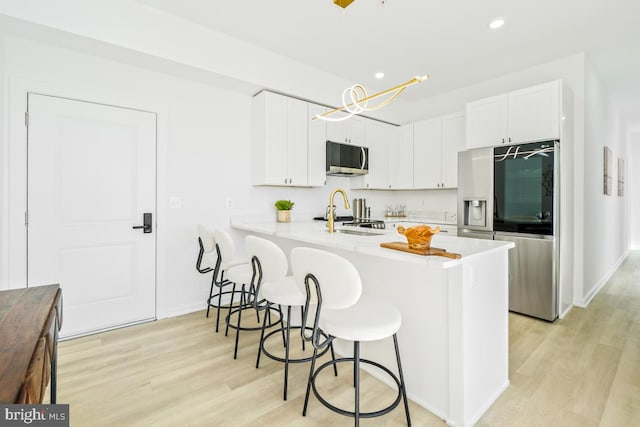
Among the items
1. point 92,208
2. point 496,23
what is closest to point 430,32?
point 496,23

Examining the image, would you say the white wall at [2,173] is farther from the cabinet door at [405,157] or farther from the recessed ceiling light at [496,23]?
the cabinet door at [405,157]

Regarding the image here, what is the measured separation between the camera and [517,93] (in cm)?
326

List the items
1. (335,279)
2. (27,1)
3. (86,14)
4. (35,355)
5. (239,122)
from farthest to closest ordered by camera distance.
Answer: (239,122) → (86,14) → (27,1) → (335,279) → (35,355)

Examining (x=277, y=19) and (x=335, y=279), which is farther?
(x=277, y=19)

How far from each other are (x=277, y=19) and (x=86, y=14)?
1445 mm

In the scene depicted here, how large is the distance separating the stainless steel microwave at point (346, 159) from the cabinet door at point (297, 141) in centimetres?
36

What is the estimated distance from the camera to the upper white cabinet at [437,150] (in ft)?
13.7

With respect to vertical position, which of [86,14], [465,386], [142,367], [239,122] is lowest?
[142,367]

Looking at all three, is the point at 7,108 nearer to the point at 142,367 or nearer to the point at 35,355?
the point at 142,367

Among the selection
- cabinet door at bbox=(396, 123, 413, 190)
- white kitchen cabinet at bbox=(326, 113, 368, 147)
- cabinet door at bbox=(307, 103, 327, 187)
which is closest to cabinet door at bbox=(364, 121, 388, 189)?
Answer: white kitchen cabinet at bbox=(326, 113, 368, 147)

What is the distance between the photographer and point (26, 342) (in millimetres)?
816

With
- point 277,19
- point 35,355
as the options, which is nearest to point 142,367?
point 35,355

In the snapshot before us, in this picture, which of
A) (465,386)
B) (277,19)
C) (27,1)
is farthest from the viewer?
(277,19)

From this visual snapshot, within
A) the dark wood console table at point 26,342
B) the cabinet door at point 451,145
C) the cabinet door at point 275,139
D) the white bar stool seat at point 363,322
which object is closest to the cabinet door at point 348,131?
the cabinet door at point 275,139
